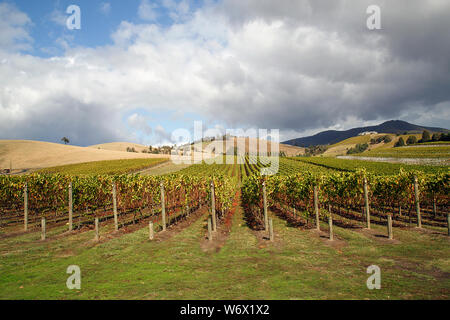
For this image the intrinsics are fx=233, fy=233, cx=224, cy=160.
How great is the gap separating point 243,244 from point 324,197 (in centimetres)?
923

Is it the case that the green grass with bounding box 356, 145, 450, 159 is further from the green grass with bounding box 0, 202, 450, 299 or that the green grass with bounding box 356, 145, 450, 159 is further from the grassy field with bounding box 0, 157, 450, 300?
the green grass with bounding box 0, 202, 450, 299

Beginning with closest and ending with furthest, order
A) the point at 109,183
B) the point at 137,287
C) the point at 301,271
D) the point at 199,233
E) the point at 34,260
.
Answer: the point at 137,287 → the point at 301,271 → the point at 34,260 → the point at 199,233 → the point at 109,183

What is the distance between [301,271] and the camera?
24.7 feet

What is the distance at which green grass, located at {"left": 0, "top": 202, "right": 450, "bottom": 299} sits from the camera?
6.09 meters

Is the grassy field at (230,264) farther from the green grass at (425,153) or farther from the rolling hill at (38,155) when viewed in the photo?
the rolling hill at (38,155)

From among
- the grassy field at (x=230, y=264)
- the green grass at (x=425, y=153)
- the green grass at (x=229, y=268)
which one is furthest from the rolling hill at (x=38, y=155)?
the green grass at (x=425, y=153)

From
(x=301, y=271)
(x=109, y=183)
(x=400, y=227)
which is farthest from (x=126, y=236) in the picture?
(x=400, y=227)

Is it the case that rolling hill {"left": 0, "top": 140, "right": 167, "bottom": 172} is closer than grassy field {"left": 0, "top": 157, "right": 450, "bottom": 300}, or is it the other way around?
grassy field {"left": 0, "top": 157, "right": 450, "bottom": 300}

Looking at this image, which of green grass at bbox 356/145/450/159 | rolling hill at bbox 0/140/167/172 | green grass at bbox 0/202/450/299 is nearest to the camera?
green grass at bbox 0/202/450/299

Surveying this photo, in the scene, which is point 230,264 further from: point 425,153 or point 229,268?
point 425,153

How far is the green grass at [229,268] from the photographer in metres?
6.09

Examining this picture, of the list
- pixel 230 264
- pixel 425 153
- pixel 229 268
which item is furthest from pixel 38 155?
pixel 425 153

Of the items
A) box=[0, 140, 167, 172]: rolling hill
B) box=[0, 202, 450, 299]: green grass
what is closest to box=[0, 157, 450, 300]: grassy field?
box=[0, 202, 450, 299]: green grass
